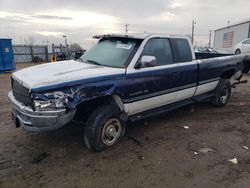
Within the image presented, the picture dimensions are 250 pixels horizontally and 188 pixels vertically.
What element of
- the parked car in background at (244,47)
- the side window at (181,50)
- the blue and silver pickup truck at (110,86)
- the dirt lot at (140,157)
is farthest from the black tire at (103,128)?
the parked car in background at (244,47)

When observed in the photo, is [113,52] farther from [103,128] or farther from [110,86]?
[103,128]

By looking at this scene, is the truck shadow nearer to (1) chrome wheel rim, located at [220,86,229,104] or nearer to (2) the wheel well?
(1) chrome wheel rim, located at [220,86,229,104]

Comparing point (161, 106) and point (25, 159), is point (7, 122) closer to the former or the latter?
point (25, 159)

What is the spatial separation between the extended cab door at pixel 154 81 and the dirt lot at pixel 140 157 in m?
0.66

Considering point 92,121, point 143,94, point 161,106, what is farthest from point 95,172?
point 161,106

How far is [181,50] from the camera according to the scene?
4.96 meters

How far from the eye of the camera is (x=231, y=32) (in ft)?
119

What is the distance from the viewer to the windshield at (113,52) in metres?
4.06

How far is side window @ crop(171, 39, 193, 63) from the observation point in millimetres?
4797

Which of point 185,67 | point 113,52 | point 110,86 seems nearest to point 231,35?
point 185,67

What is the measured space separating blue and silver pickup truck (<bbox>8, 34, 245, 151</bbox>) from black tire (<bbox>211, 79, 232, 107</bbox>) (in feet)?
2.78

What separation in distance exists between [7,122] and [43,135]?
4.21 feet

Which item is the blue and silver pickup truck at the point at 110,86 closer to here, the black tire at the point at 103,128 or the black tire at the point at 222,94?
the black tire at the point at 103,128

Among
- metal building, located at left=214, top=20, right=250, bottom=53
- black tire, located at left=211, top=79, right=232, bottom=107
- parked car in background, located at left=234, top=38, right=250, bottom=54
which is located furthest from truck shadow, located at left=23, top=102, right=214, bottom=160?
metal building, located at left=214, top=20, right=250, bottom=53
